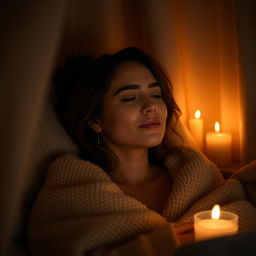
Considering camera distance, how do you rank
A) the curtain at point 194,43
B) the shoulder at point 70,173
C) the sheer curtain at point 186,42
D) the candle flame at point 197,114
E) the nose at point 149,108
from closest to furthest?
1. the shoulder at point 70,173
2. the nose at point 149,108
3. the curtain at point 194,43
4. the sheer curtain at point 186,42
5. the candle flame at point 197,114

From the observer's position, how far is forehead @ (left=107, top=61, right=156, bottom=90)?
1321mm

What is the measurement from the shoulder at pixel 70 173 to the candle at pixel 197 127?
60 centimetres

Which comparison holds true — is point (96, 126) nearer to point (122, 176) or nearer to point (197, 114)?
point (122, 176)

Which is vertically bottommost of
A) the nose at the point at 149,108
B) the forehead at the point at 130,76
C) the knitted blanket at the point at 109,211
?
the knitted blanket at the point at 109,211

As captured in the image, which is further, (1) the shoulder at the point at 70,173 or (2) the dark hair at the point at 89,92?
(2) the dark hair at the point at 89,92

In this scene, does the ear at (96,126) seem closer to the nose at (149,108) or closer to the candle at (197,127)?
the nose at (149,108)

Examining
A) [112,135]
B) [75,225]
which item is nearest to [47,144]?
[112,135]

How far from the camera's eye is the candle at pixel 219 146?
154 cm

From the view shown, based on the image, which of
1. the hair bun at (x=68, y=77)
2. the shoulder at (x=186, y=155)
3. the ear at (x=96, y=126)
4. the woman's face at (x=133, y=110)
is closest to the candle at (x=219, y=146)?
the shoulder at (x=186, y=155)

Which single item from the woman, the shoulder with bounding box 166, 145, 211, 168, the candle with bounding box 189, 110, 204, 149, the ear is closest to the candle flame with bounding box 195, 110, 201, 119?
the candle with bounding box 189, 110, 204, 149

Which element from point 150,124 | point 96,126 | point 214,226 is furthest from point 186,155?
point 214,226

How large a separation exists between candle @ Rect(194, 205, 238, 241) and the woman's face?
445 mm

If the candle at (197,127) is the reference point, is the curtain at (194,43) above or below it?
above

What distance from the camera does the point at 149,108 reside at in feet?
4.14
